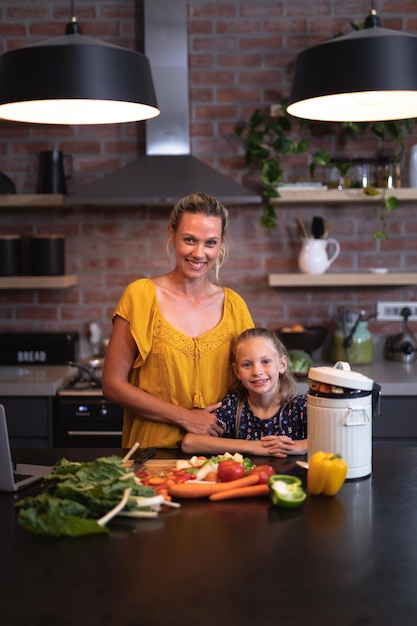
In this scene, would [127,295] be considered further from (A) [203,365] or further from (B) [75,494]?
(B) [75,494]

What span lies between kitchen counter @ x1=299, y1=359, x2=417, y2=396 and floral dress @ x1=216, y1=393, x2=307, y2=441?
1.28 meters

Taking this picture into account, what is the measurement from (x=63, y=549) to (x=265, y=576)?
410 millimetres

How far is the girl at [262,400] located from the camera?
2.50m

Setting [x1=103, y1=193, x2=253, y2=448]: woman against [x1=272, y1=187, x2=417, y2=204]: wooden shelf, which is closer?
[x1=103, y1=193, x2=253, y2=448]: woman

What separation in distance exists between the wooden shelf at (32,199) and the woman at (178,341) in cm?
168

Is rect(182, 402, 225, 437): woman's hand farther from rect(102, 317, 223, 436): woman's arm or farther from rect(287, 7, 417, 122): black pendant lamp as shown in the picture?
rect(287, 7, 417, 122): black pendant lamp

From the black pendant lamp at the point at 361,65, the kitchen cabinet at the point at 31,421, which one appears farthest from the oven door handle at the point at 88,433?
the black pendant lamp at the point at 361,65

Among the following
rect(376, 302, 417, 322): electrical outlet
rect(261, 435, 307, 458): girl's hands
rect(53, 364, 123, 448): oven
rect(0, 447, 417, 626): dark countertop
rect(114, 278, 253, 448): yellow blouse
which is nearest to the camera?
rect(0, 447, 417, 626): dark countertop

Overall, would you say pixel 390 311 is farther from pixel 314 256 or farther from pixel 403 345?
pixel 314 256

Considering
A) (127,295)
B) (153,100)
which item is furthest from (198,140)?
(153,100)

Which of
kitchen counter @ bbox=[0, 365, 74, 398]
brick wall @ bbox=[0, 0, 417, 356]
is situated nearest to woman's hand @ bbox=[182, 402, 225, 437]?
kitchen counter @ bbox=[0, 365, 74, 398]

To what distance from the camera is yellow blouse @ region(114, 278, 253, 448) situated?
2652mm

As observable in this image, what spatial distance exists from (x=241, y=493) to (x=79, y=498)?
378 millimetres

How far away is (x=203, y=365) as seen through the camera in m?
2.67
